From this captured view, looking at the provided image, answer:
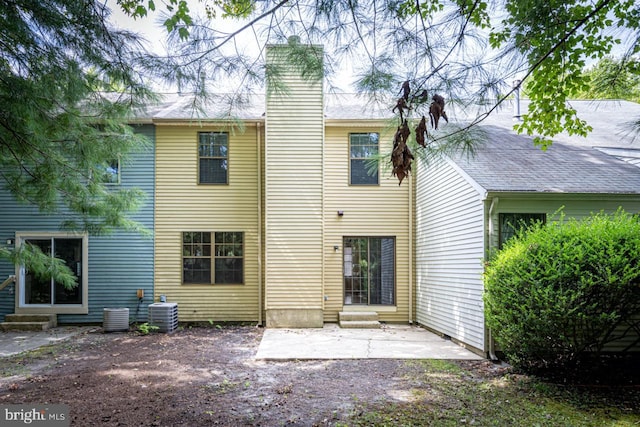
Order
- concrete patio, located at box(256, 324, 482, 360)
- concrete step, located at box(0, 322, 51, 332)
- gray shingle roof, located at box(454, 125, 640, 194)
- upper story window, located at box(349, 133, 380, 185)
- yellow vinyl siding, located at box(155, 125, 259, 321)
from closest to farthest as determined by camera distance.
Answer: gray shingle roof, located at box(454, 125, 640, 194)
concrete patio, located at box(256, 324, 482, 360)
concrete step, located at box(0, 322, 51, 332)
yellow vinyl siding, located at box(155, 125, 259, 321)
upper story window, located at box(349, 133, 380, 185)

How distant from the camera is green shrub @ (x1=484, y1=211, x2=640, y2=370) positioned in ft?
18.0

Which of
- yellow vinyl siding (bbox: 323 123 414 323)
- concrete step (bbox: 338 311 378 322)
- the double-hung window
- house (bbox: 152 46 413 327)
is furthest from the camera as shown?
yellow vinyl siding (bbox: 323 123 414 323)

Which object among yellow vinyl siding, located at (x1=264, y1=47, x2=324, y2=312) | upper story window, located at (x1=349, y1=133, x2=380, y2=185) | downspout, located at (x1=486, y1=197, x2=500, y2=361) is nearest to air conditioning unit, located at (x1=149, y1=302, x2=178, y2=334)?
yellow vinyl siding, located at (x1=264, y1=47, x2=324, y2=312)

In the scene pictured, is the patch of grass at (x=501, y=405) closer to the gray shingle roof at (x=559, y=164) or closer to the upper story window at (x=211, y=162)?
the gray shingle roof at (x=559, y=164)

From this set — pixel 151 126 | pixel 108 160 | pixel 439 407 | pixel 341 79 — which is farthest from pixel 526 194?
pixel 151 126

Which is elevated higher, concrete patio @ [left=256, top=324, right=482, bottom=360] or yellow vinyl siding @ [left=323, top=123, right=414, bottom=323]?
yellow vinyl siding @ [left=323, top=123, right=414, bottom=323]

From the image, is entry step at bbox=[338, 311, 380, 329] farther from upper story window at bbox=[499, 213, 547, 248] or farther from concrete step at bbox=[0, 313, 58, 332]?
concrete step at bbox=[0, 313, 58, 332]

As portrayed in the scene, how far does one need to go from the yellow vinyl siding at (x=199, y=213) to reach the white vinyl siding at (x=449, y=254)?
13.3 feet

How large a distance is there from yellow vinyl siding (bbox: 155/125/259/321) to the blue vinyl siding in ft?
0.91

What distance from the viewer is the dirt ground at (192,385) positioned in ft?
15.7

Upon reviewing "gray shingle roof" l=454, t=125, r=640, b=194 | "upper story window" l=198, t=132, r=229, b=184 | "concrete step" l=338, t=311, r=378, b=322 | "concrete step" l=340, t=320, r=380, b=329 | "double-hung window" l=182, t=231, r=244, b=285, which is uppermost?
"upper story window" l=198, t=132, r=229, b=184

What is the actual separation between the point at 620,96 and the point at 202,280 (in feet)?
30.7

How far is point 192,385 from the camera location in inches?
231

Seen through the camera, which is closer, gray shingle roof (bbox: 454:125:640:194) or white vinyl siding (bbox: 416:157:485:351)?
gray shingle roof (bbox: 454:125:640:194)
